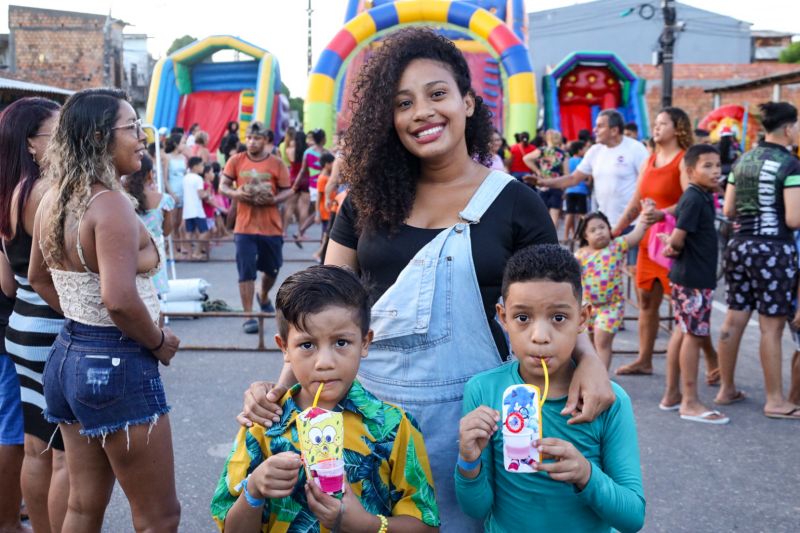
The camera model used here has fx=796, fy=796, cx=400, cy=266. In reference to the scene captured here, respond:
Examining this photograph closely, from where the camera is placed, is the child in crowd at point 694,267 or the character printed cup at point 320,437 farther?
the child in crowd at point 694,267

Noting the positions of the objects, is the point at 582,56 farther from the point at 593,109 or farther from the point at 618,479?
the point at 618,479

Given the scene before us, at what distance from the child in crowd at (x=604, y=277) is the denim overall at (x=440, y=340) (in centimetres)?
341

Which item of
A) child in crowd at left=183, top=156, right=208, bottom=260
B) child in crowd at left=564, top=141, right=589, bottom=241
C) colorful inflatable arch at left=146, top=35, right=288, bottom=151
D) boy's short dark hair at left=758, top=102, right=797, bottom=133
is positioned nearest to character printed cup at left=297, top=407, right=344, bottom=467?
boy's short dark hair at left=758, top=102, right=797, bottom=133

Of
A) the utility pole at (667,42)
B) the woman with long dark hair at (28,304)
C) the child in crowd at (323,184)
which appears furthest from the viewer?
the utility pole at (667,42)

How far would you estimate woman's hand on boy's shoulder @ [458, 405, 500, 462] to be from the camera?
1.83 meters

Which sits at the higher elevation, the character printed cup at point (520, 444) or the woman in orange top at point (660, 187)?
the woman in orange top at point (660, 187)

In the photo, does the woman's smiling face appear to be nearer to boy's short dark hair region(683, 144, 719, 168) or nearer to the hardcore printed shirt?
boy's short dark hair region(683, 144, 719, 168)

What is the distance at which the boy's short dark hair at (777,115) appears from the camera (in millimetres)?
5090

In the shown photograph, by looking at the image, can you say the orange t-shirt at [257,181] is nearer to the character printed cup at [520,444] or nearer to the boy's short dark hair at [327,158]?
the boy's short dark hair at [327,158]

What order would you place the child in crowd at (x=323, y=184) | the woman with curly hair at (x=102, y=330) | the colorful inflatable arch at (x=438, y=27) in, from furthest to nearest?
the colorful inflatable arch at (x=438, y=27), the child in crowd at (x=323, y=184), the woman with curly hair at (x=102, y=330)

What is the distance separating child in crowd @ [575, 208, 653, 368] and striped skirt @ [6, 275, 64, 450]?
3.51m

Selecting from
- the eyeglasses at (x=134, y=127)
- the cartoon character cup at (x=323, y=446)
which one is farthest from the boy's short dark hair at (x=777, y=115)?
the cartoon character cup at (x=323, y=446)

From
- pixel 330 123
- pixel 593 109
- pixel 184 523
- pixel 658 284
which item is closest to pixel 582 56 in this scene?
pixel 593 109

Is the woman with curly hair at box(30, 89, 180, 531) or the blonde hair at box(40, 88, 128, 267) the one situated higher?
the blonde hair at box(40, 88, 128, 267)
